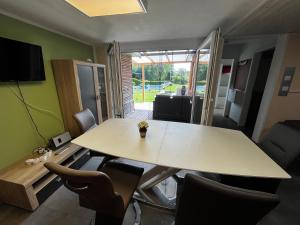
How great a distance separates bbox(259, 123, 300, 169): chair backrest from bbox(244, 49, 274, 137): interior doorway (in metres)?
2.29

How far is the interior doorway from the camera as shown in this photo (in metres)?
3.41

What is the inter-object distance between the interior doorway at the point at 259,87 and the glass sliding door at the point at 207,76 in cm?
142

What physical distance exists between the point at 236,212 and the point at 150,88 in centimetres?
615

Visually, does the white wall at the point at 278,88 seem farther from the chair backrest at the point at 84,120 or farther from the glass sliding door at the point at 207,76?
the chair backrest at the point at 84,120

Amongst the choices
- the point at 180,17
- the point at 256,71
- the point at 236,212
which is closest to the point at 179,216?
the point at 236,212

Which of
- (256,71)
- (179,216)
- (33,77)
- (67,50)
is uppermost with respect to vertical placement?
(67,50)

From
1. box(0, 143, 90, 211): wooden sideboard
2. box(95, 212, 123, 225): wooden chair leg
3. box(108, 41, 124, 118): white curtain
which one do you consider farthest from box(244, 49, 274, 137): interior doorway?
box(0, 143, 90, 211): wooden sideboard

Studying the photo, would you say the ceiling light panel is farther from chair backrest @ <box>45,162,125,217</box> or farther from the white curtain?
the white curtain

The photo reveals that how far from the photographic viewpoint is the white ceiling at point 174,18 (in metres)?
1.51

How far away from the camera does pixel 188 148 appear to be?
1.27 metres

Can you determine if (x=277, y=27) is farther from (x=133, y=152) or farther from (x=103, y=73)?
(x=103, y=73)

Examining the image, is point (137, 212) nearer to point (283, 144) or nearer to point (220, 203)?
point (220, 203)

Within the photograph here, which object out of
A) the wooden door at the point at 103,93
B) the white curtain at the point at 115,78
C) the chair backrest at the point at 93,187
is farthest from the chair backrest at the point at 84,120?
the white curtain at the point at 115,78

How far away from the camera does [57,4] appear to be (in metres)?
1.50
